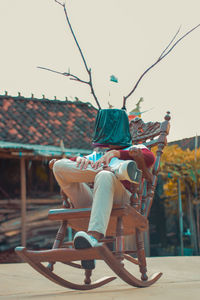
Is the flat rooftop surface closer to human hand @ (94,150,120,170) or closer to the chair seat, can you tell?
the chair seat

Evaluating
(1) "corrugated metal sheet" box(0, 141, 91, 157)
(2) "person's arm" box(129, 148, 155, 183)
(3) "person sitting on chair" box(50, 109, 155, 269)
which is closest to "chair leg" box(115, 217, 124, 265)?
(3) "person sitting on chair" box(50, 109, 155, 269)

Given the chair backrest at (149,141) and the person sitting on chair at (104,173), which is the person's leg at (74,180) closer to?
the person sitting on chair at (104,173)

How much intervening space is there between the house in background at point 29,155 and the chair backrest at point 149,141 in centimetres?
443

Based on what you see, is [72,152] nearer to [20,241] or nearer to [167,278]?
[20,241]

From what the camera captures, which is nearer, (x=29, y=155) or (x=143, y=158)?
(x=143, y=158)

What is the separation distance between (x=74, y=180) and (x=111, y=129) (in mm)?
476

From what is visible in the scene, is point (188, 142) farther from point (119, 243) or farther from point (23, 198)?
point (119, 243)

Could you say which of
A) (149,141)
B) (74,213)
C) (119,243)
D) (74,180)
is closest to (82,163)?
(74,180)

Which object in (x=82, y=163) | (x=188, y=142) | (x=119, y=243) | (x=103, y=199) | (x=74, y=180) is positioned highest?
(x=188, y=142)

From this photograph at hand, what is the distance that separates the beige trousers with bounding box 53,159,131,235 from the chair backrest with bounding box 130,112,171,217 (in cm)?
25

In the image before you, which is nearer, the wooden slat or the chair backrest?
the wooden slat

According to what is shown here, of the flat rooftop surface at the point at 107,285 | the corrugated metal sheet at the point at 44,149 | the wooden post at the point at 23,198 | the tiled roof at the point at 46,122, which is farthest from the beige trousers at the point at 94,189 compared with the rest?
the tiled roof at the point at 46,122

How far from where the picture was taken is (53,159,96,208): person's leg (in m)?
2.96

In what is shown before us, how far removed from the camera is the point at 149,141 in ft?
12.3
